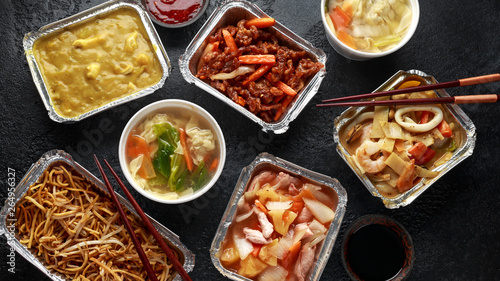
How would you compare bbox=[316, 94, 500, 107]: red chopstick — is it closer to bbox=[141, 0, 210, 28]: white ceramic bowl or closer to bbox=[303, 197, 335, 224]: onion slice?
bbox=[303, 197, 335, 224]: onion slice

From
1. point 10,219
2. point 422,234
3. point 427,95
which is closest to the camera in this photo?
point 10,219

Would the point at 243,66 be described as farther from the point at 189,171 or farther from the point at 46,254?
the point at 46,254

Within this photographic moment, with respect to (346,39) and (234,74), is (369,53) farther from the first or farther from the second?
(234,74)

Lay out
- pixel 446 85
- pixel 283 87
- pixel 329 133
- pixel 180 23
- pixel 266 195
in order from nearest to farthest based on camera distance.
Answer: pixel 446 85
pixel 266 195
pixel 283 87
pixel 180 23
pixel 329 133

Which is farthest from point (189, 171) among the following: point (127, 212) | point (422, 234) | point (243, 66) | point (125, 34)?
point (422, 234)

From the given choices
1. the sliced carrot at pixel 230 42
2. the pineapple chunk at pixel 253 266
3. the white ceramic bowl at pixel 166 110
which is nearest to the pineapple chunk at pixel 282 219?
the pineapple chunk at pixel 253 266

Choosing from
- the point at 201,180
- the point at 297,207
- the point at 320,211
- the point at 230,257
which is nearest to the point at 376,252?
the point at 320,211

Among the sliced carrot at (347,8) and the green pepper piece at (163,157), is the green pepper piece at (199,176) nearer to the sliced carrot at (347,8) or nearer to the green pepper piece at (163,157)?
the green pepper piece at (163,157)
